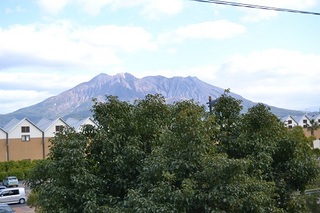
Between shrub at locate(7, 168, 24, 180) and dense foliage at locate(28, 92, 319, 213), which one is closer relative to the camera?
dense foliage at locate(28, 92, 319, 213)

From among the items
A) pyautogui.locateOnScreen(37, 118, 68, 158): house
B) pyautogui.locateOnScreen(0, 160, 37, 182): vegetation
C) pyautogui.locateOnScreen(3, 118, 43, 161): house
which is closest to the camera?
pyautogui.locateOnScreen(0, 160, 37, 182): vegetation

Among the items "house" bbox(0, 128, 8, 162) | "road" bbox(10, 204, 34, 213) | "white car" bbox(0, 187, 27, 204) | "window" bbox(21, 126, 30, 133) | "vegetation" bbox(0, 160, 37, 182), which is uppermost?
"window" bbox(21, 126, 30, 133)

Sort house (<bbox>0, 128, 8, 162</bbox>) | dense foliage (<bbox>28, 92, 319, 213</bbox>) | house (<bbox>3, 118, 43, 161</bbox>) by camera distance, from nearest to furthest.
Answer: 1. dense foliage (<bbox>28, 92, 319, 213</bbox>)
2. house (<bbox>0, 128, 8, 162</bbox>)
3. house (<bbox>3, 118, 43, 161</bbox>)

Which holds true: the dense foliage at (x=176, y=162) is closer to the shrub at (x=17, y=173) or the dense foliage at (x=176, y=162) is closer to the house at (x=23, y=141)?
the shrub at (x=17, y=173)

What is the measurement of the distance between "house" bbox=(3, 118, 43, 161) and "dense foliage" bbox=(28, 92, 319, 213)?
45679mm

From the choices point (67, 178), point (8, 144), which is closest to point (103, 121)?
point (67, 178)

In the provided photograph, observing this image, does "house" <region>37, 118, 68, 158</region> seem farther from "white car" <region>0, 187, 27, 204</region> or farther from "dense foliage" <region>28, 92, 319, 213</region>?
"dense foliage" <region>28, 92, 319, 213</region>

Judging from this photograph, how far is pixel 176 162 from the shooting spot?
890 cm

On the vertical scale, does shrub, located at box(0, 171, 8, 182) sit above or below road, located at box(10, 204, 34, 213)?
above

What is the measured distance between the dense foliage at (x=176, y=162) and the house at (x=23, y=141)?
45.7 metres

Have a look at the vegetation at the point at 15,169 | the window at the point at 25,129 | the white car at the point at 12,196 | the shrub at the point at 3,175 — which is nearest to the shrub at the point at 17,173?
the vegetation at the point at 15,169

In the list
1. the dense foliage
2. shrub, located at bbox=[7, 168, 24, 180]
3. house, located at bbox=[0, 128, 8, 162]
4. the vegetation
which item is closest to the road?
the vegetation

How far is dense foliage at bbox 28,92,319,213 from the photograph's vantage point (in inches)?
334

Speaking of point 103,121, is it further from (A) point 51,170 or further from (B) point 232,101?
(B) point 232,101
